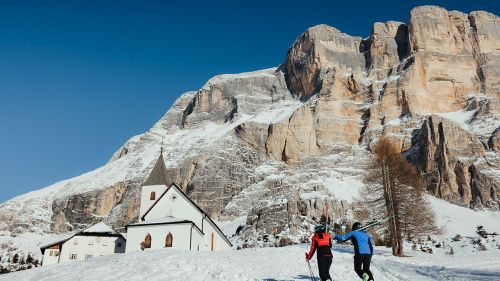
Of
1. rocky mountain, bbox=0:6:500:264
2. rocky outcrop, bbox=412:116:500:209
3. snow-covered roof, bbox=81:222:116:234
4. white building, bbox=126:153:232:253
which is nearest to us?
white building, bbox=126:153:232:253

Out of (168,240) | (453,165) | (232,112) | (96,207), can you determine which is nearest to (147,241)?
(168,240)

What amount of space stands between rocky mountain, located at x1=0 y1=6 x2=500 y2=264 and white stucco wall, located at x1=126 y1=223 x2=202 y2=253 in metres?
46.5

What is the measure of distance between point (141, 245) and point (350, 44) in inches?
6307

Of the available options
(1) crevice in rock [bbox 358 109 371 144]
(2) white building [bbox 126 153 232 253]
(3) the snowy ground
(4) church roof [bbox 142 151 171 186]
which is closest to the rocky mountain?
(1) crevice in rock [bbox 358 109 371 144]

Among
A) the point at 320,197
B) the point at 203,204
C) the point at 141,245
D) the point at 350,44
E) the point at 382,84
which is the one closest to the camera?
the point at 141,245

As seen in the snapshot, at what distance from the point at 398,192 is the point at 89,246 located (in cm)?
3366

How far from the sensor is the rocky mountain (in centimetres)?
11825

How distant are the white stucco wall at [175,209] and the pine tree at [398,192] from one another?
55.5 feet

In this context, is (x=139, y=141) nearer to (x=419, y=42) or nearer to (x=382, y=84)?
(x=382, y=84)

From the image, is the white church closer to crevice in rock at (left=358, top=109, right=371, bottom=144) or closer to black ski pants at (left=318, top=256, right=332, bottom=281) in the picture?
black ski pants at (left=318, top=256, right=332, bottom=281)

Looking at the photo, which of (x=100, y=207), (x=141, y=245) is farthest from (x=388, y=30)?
(x=141, y=245)

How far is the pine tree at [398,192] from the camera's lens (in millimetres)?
34531

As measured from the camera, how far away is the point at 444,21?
17488cm

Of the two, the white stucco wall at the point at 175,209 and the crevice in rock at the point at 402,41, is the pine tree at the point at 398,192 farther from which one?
the crevice in rock at the point at 402,41
